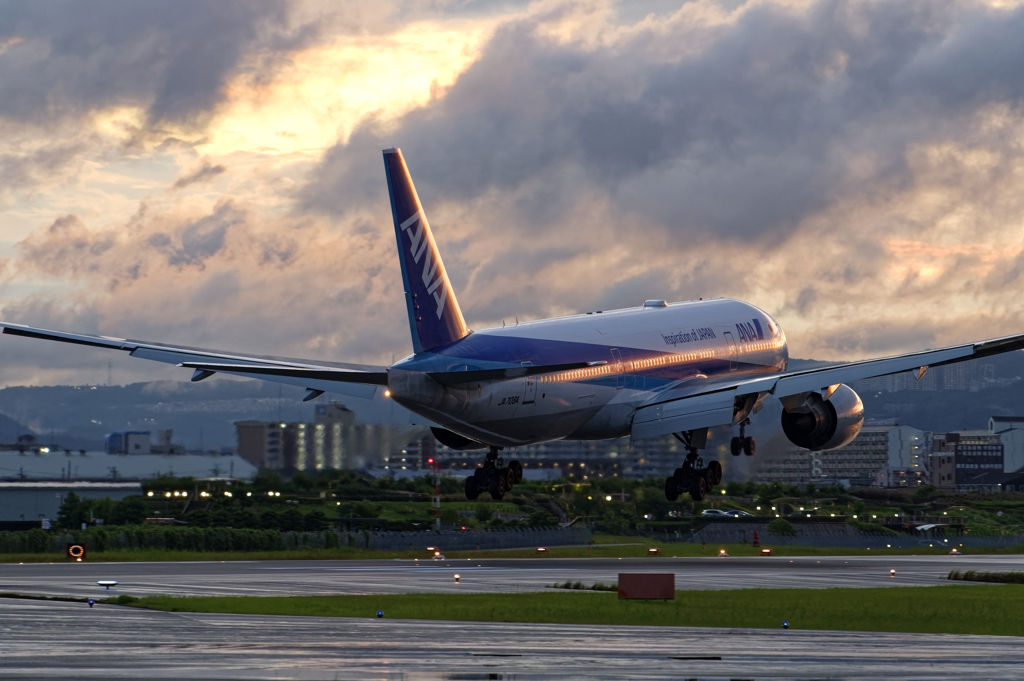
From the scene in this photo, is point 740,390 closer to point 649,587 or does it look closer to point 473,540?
point 649,587

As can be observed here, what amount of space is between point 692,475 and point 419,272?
17.0 meters

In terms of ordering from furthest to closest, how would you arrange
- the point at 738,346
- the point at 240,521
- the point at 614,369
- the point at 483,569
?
the point at 240,521, the point at 738,346, the point at 483,569, the point at 614,369

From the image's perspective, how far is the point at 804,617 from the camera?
35.2 metres

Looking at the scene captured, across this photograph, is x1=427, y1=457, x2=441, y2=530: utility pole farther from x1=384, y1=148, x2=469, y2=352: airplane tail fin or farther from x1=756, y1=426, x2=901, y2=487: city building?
x1=384, y1=148, x2=469, y2=352: airplane tail fin

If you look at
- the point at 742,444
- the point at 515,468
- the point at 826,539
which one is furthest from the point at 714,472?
the point at 826,539

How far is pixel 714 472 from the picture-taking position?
182ft

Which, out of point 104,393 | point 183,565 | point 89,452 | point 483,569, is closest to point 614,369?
point 483,569

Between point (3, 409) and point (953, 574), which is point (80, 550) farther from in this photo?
point (3, 409)

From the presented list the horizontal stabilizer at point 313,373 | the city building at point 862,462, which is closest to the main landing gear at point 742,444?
the city building at point 862,462

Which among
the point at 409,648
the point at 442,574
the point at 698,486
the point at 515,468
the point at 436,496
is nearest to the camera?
the point at 409,648

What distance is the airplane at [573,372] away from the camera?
139 ft

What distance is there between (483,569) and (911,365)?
1923 cm

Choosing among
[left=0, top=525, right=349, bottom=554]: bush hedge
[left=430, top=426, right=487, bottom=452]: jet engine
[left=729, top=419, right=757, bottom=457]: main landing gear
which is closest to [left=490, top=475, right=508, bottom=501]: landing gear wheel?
[left=430, top=426, right=487, bottom=452]: jet engine

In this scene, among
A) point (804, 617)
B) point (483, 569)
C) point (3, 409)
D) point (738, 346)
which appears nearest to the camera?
point (804, 617)
